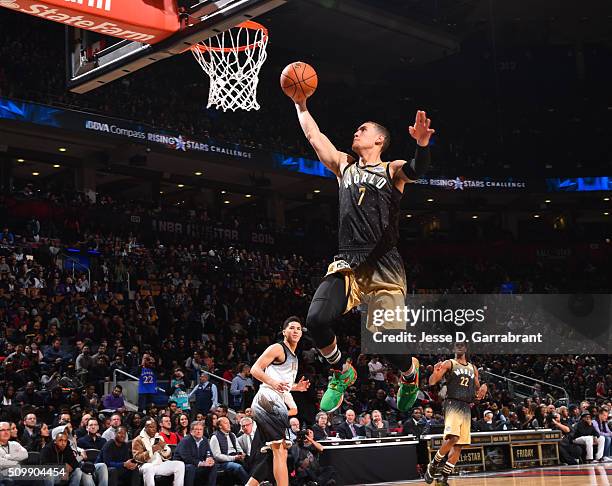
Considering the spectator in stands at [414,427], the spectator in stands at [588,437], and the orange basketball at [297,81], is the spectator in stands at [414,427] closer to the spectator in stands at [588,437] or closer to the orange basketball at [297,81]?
the spectator in stands at [588,437]

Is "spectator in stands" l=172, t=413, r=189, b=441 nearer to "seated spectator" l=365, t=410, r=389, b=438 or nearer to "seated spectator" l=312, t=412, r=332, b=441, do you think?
"seated spectator" l=312, t=412, r=332, b=441

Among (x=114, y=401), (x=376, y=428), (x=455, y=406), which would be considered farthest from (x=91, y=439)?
(x=376, y=428)

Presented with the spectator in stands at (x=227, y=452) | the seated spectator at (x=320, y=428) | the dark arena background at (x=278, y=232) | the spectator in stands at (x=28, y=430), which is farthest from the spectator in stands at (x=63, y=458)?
the seated spectator at (x=320, y=428)

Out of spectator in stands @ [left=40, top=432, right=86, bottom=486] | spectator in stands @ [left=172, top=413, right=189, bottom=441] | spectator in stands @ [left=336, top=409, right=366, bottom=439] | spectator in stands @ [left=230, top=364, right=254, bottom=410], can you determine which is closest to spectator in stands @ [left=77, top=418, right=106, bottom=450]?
spectator in stands @ [left=40, top=432, right=86, bottom=486]

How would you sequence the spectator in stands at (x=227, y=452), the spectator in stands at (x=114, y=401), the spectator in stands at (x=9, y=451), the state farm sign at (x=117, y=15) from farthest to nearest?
the spectator in stands at (x=114, y=401) < the spectator in stands at (x=227, y=452) < the spectator in stands at (x=9, y=451) < the state farm sign at (x=117, y=15)

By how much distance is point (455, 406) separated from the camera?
40.6 feet

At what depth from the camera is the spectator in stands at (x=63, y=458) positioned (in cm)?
1140

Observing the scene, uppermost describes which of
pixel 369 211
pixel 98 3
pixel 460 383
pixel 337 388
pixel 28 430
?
pixel 98 3

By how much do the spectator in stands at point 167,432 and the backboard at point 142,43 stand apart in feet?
20.9

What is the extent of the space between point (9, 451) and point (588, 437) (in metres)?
12.8

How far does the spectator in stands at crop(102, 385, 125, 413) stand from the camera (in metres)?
15.5

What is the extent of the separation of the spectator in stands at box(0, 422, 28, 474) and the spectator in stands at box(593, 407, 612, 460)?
13.0 meters

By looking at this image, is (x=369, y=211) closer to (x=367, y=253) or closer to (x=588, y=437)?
(x=367, y=253)

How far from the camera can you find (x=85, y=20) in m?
7.66
